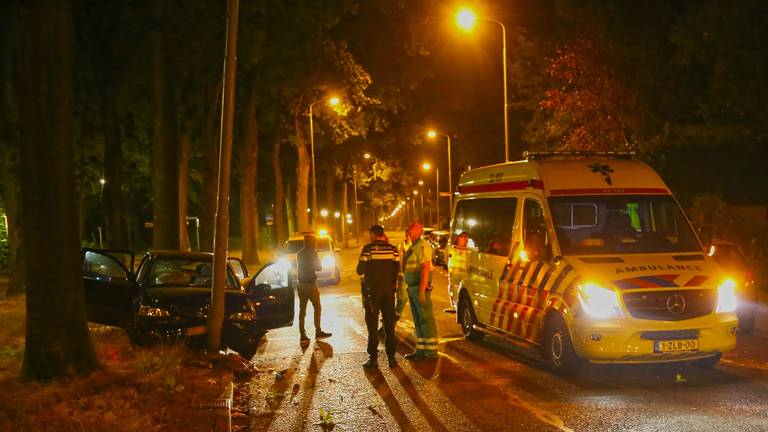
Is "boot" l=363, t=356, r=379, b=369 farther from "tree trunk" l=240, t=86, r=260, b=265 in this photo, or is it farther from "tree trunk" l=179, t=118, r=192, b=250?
"tree trunk" l=240, t=86, r=260, b=265

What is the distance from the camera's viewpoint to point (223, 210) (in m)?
11.4

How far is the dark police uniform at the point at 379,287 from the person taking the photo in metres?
10.8

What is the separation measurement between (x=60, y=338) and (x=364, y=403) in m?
3.26

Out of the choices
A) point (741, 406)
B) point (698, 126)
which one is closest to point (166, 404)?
point (741, 406)

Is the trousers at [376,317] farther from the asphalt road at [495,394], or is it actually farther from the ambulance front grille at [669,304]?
the ambulance front grille at [669,304]

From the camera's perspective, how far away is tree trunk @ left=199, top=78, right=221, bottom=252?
26.4 m

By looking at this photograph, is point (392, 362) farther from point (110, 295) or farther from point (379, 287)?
point (110, 295)

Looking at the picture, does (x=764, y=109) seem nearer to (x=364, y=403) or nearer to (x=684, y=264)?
(x=684, y=264)

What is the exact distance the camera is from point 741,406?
8.19 meters

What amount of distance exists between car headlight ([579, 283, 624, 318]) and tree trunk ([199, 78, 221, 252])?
60.1ft

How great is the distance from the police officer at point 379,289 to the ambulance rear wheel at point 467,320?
2.31m

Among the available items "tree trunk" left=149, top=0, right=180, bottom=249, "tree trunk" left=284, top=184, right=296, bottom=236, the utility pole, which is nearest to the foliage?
"tree trunk" left=149, top=0, right=180, bottom=249

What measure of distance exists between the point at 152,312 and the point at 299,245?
14.5 metres

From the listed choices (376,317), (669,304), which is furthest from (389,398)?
(669,304)
